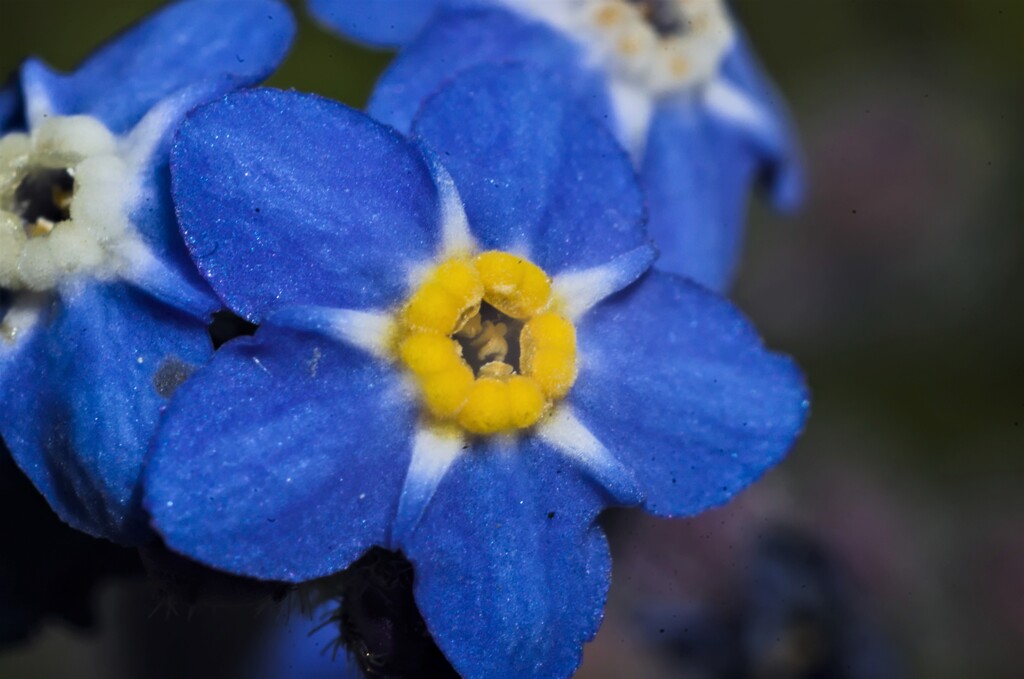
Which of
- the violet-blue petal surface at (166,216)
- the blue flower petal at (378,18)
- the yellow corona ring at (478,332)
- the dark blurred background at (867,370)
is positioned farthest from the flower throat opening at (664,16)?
the dark blurred background at (867,370)

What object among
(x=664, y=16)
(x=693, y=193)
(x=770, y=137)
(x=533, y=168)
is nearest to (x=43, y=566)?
(x=533, y=168)

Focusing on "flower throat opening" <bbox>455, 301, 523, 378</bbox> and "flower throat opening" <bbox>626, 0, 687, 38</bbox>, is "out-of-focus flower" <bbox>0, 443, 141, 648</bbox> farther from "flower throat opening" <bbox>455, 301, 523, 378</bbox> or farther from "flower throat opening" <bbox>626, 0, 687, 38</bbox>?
"flower throat opening" <bbox>626, 0, 687, 38</bbox>

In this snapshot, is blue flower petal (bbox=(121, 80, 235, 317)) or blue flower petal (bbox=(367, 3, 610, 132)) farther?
blue flower petal (bbox=(367, 3, 610, 132))

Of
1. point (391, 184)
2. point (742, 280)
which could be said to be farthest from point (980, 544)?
point (391, 184)

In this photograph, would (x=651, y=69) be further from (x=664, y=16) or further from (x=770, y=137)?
(x=770, y=137)

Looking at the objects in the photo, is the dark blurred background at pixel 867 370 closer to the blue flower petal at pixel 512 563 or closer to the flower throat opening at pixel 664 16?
the flower throat opening at pixel 664 16

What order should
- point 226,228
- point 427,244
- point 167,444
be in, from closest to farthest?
point 167,444
point 226,228
point 427,244

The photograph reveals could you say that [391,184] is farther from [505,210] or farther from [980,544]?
[980,544]

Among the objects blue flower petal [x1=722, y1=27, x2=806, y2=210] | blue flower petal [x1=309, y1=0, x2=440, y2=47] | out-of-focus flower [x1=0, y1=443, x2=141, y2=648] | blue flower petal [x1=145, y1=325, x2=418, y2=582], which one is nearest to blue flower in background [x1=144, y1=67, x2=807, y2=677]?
blue flower petal [x1=145, y1=325, x2=418, y2=582]
